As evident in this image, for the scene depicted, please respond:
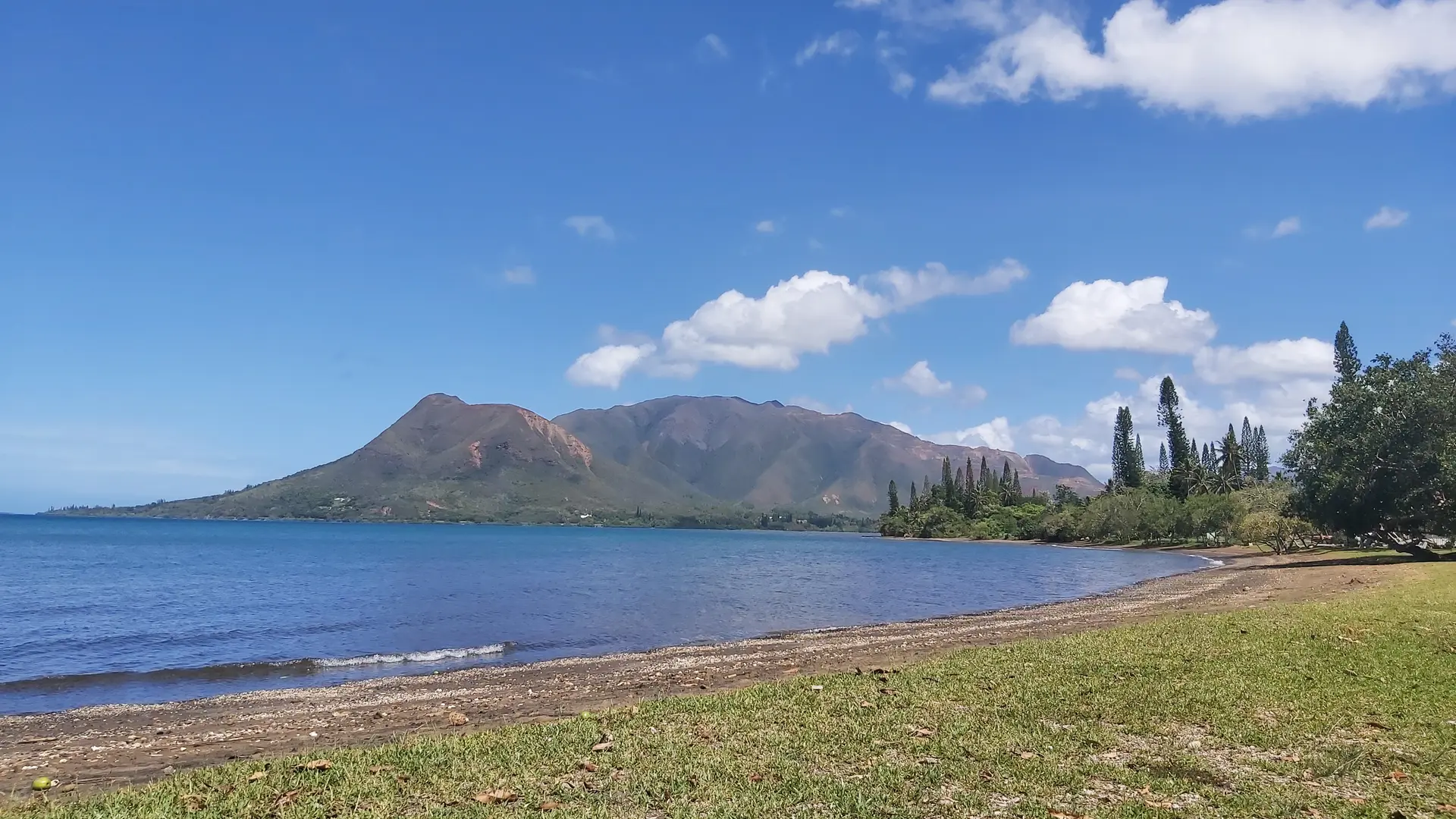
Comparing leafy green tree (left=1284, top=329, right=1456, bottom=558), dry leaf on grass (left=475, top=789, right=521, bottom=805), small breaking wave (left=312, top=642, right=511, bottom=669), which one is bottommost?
small breaking wave (left=312, top=642, right=511, bottom=669)

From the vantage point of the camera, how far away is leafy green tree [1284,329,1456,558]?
55.7 meters

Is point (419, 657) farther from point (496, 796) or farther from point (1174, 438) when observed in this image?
point (1174, 438)

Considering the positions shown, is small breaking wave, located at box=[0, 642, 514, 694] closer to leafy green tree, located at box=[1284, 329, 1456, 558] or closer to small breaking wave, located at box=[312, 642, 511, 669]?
small breaking wave, located at box=[312, 642, 511, 669]

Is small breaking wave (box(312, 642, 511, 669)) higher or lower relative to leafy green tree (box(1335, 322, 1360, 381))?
lower

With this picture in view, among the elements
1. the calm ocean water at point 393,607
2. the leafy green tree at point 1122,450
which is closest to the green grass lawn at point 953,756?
the calm ocean water at point 393,607

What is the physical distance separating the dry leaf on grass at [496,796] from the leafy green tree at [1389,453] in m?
61.3

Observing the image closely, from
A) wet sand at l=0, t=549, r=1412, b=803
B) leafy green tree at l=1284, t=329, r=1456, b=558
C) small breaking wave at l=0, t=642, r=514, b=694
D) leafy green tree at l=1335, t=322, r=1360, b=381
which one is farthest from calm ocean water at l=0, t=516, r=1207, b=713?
→ leafy green tree at l=1335, t=322, r=1360, b=381

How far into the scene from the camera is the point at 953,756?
35.6 ft

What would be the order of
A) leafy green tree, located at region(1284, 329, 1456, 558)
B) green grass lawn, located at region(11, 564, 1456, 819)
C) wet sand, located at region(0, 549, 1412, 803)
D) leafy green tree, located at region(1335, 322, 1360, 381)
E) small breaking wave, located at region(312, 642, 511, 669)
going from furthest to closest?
1. leafy green tree, located at region(1335, 322, 1360, 381)
2. leafy green tree, located at region(1284, 329, 1456, 558)
3. small breaking wave, located at region(312, 642, 511, 669)
4. wet sand, located at region(0, 549, 1412, 803)
5. green grass lawn, located at region(11, 564, 1456, 819)

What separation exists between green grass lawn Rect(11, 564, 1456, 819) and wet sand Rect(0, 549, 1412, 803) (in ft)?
8.58

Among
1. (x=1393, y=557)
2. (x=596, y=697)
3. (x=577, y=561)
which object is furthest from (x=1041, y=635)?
(x=577, y=561)

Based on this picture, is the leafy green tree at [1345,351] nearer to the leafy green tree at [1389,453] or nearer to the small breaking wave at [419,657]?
the leafy green tree at [1389,453]

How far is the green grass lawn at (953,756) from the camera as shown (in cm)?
919

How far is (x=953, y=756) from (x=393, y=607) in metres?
46.4
